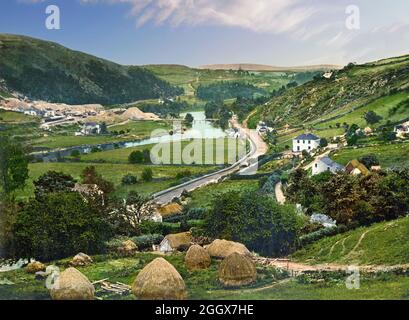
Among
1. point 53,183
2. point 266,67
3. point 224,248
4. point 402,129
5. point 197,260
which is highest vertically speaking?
point 266,67

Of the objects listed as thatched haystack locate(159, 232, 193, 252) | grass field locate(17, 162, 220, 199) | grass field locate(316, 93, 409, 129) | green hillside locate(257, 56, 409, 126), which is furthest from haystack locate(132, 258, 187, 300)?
grass field locate(316, 93, 409, 129)

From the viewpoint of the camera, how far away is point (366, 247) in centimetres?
1299

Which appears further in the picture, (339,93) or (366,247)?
(339,93)

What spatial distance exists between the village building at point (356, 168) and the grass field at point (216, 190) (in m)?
2.17

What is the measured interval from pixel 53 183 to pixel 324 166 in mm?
6162

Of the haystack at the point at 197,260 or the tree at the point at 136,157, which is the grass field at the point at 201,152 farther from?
the haystack at the point at 197,260

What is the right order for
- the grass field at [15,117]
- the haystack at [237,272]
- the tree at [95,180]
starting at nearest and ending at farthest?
the haystack at [237,272] < the tree at [95,180] < the grass field at [15,117]

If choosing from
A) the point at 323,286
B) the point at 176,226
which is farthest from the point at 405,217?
the point at 176,226

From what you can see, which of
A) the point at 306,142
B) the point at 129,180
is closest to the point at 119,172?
the point at 129,180

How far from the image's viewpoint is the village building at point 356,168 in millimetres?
14634

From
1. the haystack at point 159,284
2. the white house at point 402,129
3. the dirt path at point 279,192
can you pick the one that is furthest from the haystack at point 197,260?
the white house at point 402,129

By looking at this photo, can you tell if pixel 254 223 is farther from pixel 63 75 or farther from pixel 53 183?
pixel 63 75

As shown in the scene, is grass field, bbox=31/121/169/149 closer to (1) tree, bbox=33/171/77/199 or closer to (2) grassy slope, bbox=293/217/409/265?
(1) tree, bbox=33/171/77/199

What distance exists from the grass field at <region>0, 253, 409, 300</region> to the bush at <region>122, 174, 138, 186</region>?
2524mm
